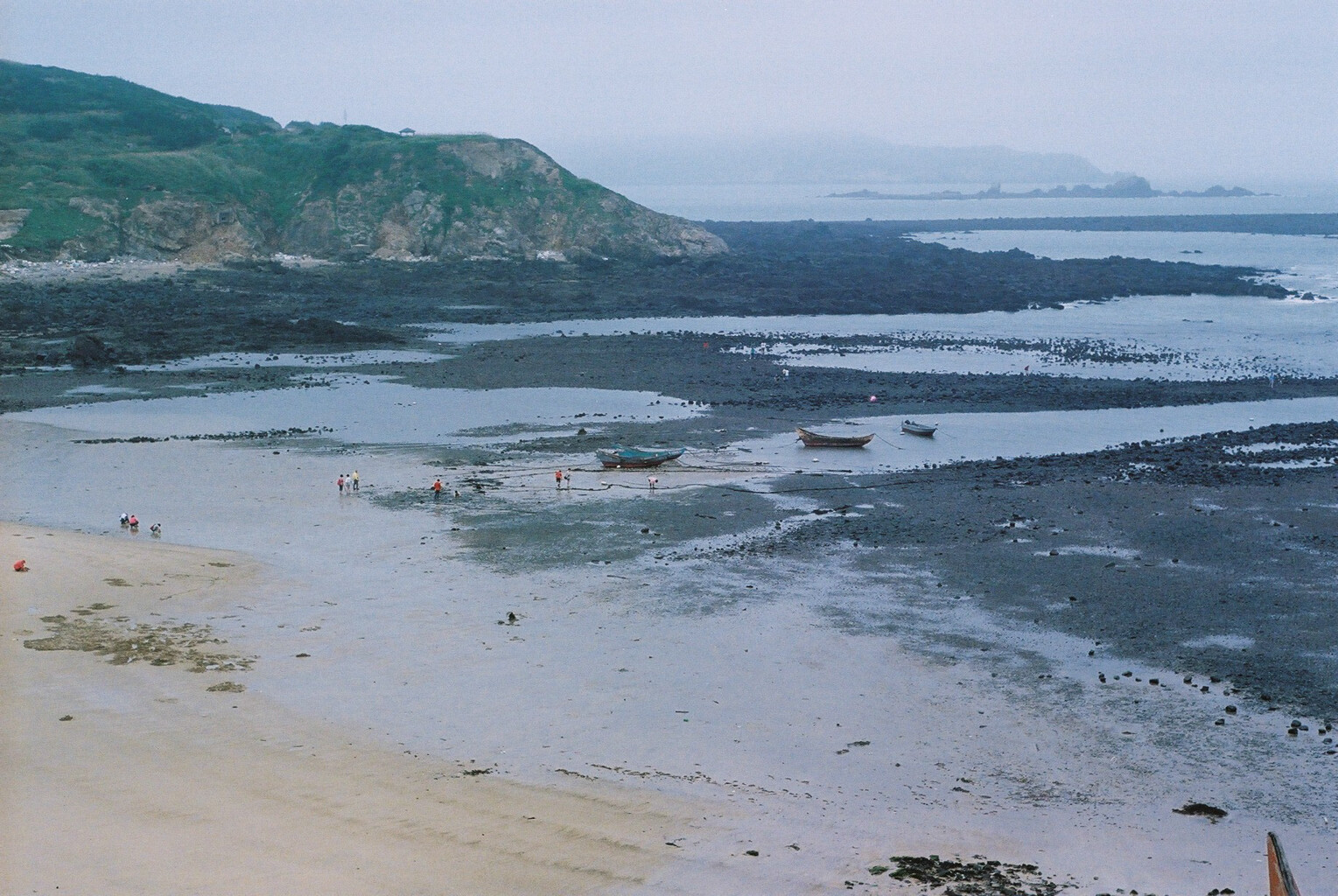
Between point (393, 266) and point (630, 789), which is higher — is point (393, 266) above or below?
above

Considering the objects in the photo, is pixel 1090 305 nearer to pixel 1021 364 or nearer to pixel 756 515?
pixel 1021 364

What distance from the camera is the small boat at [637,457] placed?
119 ft

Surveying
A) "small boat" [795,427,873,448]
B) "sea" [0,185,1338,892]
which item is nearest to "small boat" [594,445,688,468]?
"sea" [0,185,1338,892]

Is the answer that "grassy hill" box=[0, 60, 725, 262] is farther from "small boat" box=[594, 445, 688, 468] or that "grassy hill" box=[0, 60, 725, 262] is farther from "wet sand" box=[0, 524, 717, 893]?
"wet sand" box=[0, 524, 717, 893]

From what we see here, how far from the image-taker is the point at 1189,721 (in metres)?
18.9

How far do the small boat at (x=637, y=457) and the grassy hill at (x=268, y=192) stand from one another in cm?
6220

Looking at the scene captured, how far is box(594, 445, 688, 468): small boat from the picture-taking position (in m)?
36.4

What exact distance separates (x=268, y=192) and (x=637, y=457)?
3164 inches

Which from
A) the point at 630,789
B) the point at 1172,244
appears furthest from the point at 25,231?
the point at 1172,244

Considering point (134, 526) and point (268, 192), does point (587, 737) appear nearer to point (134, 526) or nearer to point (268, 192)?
point (134, 526)

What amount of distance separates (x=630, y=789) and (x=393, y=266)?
85.6 meters

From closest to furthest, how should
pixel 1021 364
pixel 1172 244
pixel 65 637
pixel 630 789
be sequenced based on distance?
1. pixel 630 789
2. pixel 65 637
3. pixel 1021 364
4. pixel 1172 244

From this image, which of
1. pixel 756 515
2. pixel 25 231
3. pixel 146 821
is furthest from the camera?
pixel 25 231

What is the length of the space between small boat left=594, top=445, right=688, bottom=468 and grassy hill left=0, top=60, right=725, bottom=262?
204 feet
